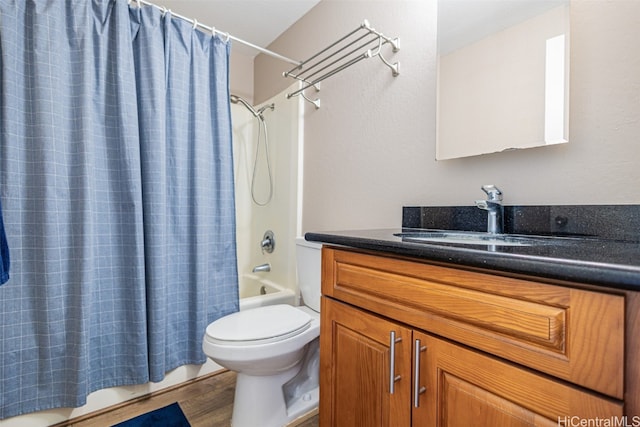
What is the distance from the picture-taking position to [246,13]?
207cm

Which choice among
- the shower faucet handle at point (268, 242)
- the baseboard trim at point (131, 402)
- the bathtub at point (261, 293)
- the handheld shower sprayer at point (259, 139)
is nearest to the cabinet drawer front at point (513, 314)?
the bathtub at point (261, 293)

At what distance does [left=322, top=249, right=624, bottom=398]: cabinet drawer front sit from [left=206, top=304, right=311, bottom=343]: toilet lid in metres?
0.53

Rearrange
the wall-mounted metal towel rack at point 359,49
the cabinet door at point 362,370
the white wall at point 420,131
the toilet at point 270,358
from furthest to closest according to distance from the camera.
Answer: the wall-mounted metal towel rack at point 359,49 → the toilet at point 270,358 → the white wall at point 420,131 → the cabinet door at point 362,370

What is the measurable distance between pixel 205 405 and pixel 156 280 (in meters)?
0.66

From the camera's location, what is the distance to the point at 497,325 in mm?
580

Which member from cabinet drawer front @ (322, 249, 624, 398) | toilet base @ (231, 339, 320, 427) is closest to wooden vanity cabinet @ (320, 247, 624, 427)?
cabinet drawer front @ (322, 249, 624, 398)

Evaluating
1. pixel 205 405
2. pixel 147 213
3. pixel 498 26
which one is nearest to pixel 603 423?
pixel 498 26

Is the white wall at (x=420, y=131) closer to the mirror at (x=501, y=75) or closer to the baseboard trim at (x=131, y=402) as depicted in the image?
the mirror at (x=501, y=75)

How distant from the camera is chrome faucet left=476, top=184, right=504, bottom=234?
40.4 inches

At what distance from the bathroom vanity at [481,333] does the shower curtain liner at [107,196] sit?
38.4 inches

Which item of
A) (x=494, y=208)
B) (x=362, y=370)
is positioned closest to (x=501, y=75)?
(x=494, y=208)

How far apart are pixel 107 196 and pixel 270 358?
41.1 inches

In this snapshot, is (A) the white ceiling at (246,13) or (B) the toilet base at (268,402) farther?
(A) the white ceiling at (246,13)

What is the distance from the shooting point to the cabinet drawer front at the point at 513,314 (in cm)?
46
